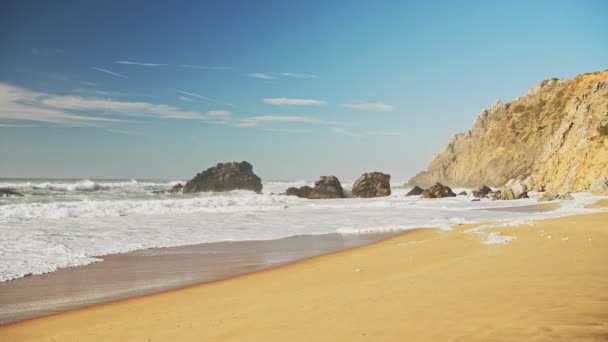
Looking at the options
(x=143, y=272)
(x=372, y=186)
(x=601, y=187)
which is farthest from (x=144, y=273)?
(x=372, y=186)

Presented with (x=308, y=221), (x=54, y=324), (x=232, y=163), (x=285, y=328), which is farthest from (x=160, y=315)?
(x=232, y=163)

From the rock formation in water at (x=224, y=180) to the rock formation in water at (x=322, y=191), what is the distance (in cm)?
1474

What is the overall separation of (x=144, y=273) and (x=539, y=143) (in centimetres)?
7337

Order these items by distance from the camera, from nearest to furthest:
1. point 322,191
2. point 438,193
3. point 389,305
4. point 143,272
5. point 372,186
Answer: point 389,305 < point 143,272 < point 438,193 < point 322,191 < point 372,186

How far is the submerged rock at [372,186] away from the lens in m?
52.3

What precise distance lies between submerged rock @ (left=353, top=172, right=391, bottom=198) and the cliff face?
52.9 ft

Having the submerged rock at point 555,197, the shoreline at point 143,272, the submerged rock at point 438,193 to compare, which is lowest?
the shoreline at point 143,272

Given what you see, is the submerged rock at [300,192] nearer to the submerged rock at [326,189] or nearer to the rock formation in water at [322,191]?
the rock formation in water at [322,191]

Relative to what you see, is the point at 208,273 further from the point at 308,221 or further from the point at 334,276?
the point at 308,221

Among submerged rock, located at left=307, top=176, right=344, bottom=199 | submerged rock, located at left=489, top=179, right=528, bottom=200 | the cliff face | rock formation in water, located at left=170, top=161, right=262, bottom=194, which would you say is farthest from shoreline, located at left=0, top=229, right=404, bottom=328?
rock formation in water, located at left=170, top=161, right=262, bottom=194

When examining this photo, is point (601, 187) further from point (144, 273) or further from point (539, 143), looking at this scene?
point (539, 143)

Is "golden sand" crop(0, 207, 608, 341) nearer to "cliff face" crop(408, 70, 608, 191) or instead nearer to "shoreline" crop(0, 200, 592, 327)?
"shoreline" crop(0, 200, 592, 327)

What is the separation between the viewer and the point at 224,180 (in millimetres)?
64000

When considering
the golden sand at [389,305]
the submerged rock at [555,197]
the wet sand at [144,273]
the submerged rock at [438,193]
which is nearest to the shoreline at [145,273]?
the wet sand at [144,273]
